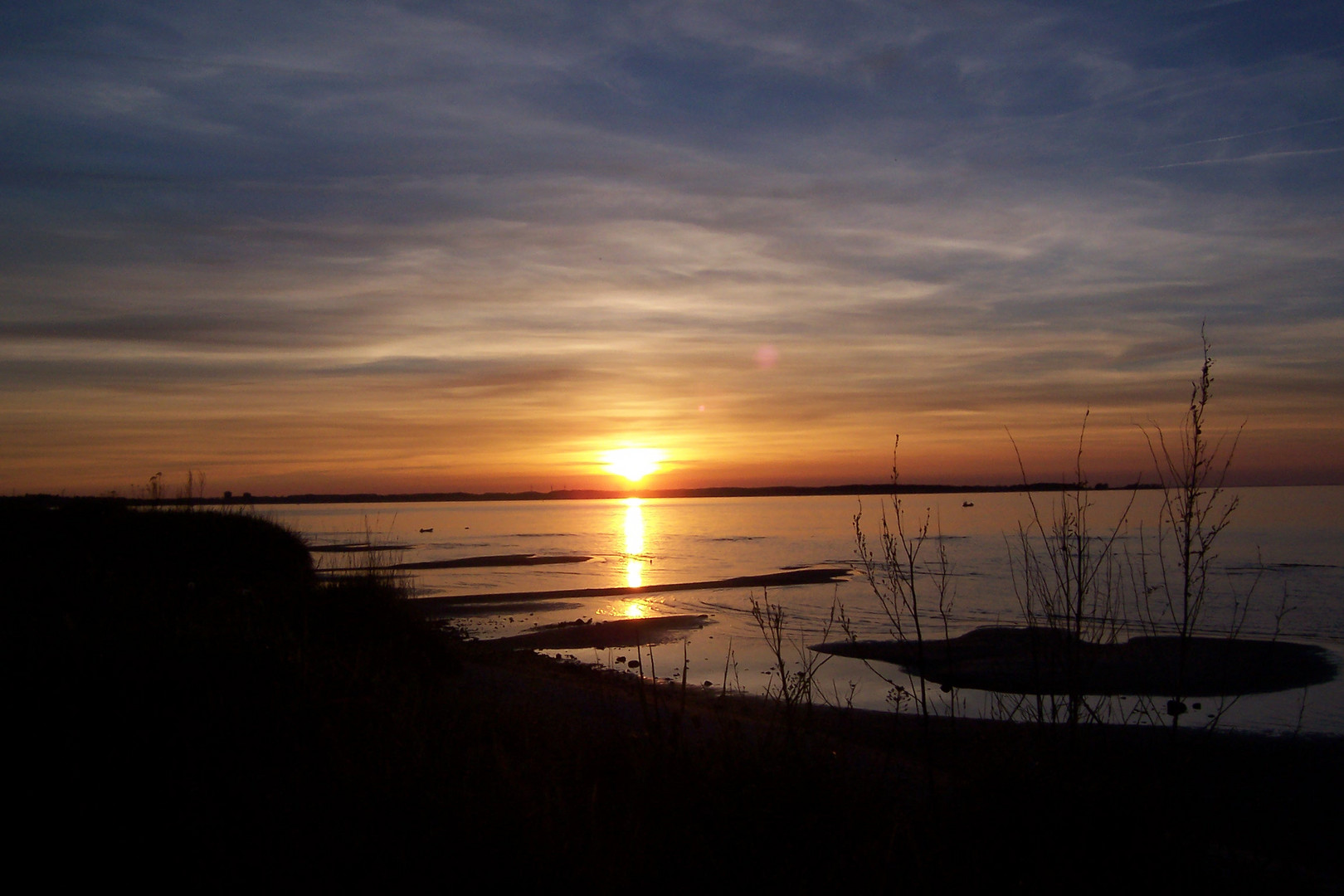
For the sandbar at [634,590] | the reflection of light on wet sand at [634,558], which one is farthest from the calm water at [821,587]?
the sandbar at [634,590]

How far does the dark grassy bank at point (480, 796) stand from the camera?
13.8ft

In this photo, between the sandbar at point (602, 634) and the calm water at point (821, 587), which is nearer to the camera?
the calm water at point (821, 587)

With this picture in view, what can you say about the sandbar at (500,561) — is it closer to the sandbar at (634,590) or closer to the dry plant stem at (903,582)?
the sandbar at (634,590)

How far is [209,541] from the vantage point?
14711 mm

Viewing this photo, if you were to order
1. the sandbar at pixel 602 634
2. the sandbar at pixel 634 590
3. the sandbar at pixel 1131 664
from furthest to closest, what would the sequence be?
1. the sandbar at pixel 634 590
2. the sandbar at pixel 602 634
3. the sandbar at pixel 1131 664

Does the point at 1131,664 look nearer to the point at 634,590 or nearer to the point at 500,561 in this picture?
the point at 634,590

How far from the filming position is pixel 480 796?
4.70 meters

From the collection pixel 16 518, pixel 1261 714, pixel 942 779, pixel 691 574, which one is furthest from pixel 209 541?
pixel 691 574

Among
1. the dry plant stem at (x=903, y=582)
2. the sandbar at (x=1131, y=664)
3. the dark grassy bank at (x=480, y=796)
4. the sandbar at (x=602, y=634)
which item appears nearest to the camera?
the dark grassy bank at (x=480, y=796)

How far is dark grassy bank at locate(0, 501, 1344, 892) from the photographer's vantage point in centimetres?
421

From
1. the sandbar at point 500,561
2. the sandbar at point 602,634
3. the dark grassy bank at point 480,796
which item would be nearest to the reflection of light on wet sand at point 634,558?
the sandbar at point 500,561

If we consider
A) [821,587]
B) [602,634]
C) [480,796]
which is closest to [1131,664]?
[602,634]

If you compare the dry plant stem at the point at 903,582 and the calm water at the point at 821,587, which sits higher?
the dry plant stem at the point at 903,582

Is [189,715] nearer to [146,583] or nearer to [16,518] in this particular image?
[146,583]
